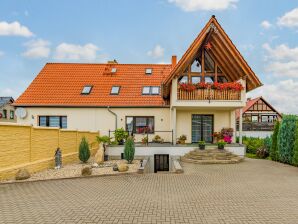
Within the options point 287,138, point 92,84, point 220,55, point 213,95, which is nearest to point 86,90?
point 92,84

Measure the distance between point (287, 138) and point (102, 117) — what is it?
41.9 feet

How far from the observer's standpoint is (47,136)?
505 inches

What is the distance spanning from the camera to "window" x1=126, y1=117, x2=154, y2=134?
21.0 meters

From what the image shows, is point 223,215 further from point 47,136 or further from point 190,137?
point 190,137

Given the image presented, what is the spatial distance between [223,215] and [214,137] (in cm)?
1317

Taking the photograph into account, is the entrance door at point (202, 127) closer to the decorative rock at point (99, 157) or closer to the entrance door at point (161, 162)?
the entrance door at point (161, 162)

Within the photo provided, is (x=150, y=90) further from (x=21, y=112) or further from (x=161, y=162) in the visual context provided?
(x=21, y=112)

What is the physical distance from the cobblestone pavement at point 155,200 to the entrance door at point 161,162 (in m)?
6.14

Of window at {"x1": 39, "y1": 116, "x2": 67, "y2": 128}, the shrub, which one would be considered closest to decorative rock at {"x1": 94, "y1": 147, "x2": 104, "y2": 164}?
window at {"x1": 39, "y1": 116, "x2": 67, "y2": 128}

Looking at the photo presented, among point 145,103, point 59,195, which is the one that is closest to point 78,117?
point 145,103

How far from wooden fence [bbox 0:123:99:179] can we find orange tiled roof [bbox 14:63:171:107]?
6416 mm

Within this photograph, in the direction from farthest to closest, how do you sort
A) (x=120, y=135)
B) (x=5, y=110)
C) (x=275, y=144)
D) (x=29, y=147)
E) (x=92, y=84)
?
(x=5, y=110) → (x=92, y=84) → (x=120, y=135) → (x=275, y=144) → (x=29, y=147)

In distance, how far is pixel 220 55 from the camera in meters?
17.7

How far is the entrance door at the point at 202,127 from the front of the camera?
19.5 metres
